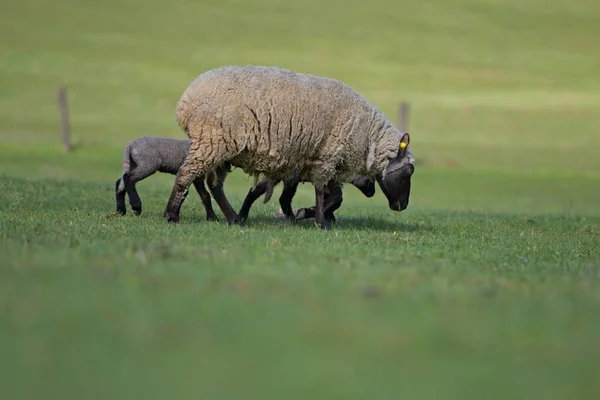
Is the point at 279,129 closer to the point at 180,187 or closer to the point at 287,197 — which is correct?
the point at 180,187

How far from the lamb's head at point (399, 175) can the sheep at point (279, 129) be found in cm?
5

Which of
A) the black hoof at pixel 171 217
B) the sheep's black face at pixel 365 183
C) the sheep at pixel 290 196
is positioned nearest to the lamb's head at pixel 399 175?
the sheep's black face at pixel 365 183

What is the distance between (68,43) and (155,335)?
4950 cm

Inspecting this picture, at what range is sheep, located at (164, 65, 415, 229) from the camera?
12.2 m

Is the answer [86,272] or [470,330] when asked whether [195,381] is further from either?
[86,272]

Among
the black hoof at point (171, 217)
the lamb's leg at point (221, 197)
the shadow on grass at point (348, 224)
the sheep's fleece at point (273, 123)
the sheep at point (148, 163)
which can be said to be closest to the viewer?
the sheep's fleece at point (273, 123)

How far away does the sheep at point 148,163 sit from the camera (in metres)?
13.4

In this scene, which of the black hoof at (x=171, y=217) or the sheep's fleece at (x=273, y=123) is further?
the black hoof at (x=171, y=217)

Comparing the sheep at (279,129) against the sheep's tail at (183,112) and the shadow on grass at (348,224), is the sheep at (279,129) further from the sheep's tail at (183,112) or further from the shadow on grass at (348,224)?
the shadow on grass at (348,224)

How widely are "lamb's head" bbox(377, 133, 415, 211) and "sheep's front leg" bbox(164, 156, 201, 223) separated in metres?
2.97

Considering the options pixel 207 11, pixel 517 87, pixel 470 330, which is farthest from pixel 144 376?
pixel 207 11

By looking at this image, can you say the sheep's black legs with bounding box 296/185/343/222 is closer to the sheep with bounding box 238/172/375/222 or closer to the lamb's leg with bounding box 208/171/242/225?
the sheep with bounding box 238/172/375/222

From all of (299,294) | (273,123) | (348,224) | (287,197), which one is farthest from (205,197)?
(299,294)

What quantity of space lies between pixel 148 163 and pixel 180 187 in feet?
3.65
